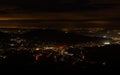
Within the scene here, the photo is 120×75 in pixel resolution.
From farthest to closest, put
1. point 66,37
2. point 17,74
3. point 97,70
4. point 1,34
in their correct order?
1. point 66,37
2. point 1,34
3. point 97,70
4. point 17,74

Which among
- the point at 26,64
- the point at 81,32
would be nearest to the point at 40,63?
the point at 26,64

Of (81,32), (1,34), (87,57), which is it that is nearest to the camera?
(87,57)

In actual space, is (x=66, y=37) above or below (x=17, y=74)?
below

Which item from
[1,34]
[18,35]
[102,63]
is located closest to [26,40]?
[18,35]

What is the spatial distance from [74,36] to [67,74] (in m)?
25.7

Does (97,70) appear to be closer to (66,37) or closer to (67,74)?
(67,74)

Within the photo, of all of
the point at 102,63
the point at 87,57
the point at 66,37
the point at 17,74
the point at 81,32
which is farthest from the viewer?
the point at 81,32

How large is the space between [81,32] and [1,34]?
1553cm

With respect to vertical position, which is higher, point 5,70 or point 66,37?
point 5,70

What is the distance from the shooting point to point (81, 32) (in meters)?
45.7

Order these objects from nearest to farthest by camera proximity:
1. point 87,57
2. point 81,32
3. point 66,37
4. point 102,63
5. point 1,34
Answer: point 102,63, point 87,57, point 1,34, point 66,37, point 81,32

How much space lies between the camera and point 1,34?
32.8m

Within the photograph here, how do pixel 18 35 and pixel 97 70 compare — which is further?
pixel 18 35

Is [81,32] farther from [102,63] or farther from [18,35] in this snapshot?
[102,63]
